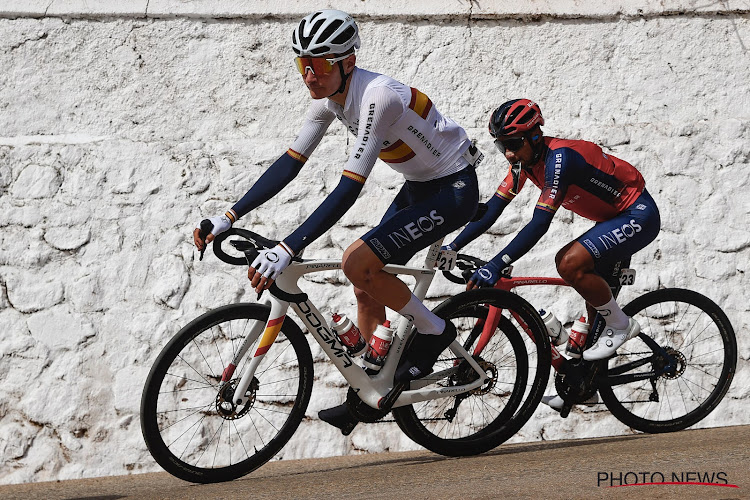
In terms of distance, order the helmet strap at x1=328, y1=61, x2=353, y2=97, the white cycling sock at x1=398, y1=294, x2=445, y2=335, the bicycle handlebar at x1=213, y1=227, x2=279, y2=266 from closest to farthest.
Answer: the bicycle handlebar at x1=213, y1=227, x2=279, y2=266 < the helmet strap at x1=328, y1=61, x2=353, y2=97 < the white cycling sock at x1=398, y1=294, x2=445, y2=335

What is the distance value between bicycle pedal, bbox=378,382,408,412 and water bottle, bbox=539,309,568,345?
0.97m

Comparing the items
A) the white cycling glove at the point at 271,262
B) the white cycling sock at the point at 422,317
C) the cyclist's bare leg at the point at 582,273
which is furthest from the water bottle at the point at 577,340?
the white cycling glove at the point at 271,262

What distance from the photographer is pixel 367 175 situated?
3.82 metres

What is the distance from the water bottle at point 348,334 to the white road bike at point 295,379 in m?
0.03

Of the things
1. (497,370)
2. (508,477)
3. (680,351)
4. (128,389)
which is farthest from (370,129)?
(680,351)

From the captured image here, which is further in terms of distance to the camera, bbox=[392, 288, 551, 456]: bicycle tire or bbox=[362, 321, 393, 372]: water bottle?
bbox=[392, 288, 551, 456]: bicycle tire

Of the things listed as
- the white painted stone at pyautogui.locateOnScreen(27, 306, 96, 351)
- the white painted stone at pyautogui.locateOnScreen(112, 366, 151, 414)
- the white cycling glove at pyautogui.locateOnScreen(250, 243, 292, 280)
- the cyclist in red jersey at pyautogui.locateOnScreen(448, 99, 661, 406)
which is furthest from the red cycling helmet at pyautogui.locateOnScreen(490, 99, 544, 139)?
the white painted stone at pyautogui.locateOnScreen(27, 306, 96, 351)

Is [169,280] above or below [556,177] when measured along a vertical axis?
below

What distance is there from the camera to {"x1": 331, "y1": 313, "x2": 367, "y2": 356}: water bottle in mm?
4242

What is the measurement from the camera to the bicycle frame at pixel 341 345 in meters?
4.05

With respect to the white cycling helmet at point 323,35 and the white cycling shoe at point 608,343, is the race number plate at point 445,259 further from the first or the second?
the white cycling helmet at point 323,35

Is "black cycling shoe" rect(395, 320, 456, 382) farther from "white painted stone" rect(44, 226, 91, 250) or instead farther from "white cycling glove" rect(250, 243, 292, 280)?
"white painted stone" rect(44, 226, 91, 250)

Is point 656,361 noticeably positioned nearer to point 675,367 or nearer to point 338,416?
point 675,367

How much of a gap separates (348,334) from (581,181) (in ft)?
4.97
